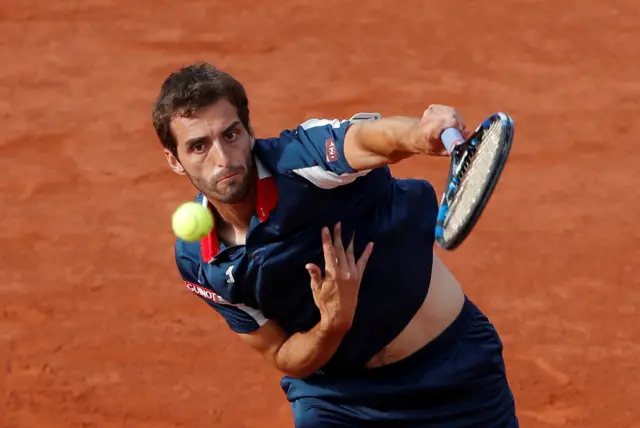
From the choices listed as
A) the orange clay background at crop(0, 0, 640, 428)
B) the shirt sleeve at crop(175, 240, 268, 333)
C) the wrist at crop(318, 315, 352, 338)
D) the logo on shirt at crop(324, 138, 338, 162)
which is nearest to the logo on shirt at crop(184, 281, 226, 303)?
the shirt sleeve at crop(175, 240, 268, 333)

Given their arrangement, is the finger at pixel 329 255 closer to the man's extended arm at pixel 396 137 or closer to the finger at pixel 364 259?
the finger at pixel 364 259

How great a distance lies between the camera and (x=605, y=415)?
5.47m

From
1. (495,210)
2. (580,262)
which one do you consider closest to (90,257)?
(495,210)

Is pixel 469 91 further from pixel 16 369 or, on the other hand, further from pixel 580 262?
pixel 16 369

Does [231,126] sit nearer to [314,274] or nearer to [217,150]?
[217,150]

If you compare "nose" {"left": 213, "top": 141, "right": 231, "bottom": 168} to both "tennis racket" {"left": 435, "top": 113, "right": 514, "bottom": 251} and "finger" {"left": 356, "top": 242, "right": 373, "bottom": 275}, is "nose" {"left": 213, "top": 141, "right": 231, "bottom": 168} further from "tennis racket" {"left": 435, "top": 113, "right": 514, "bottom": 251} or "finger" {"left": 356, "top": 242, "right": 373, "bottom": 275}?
"tennis racket" {"left": 435, "top": 113, "right": 514, "bottom": 251}

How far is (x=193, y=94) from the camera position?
11.5ft

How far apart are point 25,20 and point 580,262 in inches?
232

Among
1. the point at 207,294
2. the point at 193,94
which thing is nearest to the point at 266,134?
the point at 207,294

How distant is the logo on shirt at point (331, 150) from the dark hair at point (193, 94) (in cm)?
36

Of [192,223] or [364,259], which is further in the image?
[192,223]

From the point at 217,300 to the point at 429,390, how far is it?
86 centimetres

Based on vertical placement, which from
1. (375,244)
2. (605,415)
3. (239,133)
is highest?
(239,133)

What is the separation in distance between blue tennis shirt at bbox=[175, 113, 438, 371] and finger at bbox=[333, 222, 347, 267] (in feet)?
0.14
